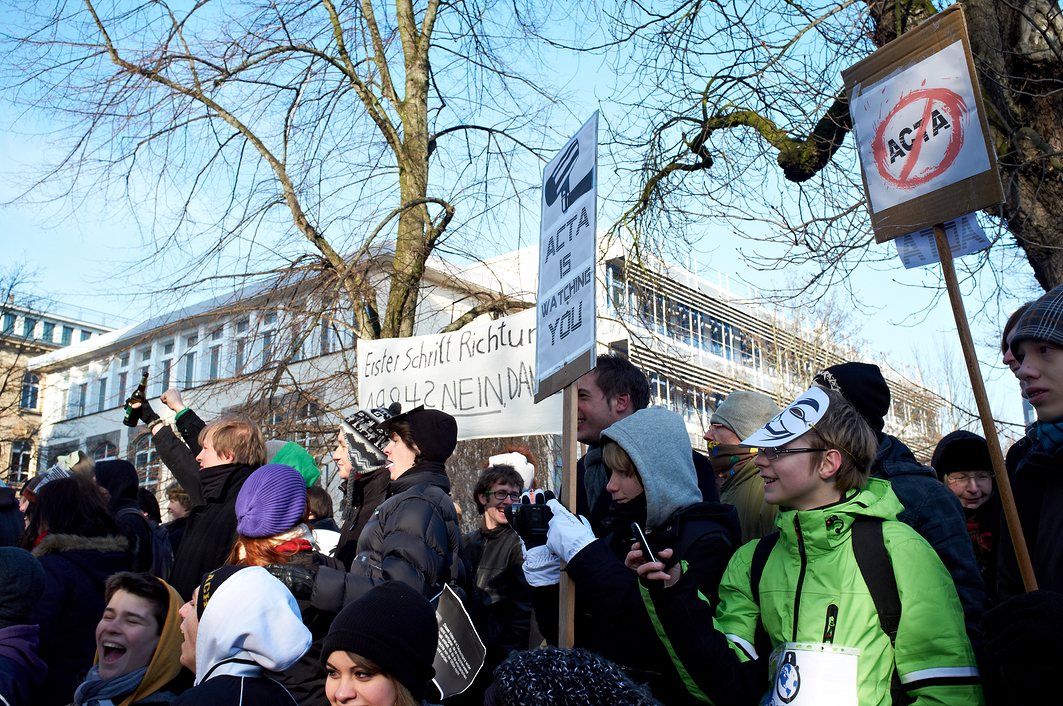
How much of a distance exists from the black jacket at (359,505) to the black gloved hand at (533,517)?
1546mm

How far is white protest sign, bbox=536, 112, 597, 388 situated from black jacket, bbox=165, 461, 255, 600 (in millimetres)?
1564

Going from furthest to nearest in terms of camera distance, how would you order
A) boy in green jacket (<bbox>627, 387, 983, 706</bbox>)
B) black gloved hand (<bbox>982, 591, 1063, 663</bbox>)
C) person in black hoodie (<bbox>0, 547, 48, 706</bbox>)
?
person in black hoodie (<bbox>0, 547, 48, 706</bbox>), boy in green jacket (<bbox>627, 387, 983, 706</bbox>), black gloved hand (<bbox>982, 591, 1063, 663</bbox>)

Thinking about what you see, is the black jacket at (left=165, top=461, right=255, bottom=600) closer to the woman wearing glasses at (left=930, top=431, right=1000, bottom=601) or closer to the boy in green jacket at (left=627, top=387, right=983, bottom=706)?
the boy in green jacket at (left=627, top=387, right=983, bottom=706)

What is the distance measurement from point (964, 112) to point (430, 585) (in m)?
2.52

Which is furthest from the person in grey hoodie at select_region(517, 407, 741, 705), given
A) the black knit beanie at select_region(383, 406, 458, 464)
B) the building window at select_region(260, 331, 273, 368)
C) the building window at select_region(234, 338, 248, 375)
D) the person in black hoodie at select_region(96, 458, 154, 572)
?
the building window at select_region(234, 338, 248, 375)

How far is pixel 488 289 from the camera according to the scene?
9922 mm

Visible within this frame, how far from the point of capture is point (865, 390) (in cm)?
369

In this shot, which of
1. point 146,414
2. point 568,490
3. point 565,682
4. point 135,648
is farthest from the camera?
point 146,414

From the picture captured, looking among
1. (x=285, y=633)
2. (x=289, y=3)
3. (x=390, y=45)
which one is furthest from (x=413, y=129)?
(x=285, y=633)

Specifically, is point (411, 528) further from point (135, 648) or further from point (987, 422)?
point (987, 422)

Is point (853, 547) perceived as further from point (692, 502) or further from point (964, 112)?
point (964, 112)

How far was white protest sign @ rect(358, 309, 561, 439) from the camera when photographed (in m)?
6.91

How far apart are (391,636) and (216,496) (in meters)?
2.10

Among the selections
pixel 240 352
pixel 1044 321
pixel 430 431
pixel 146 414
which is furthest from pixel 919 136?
pixel 240 352
